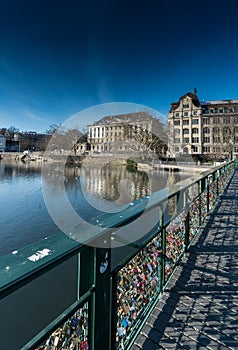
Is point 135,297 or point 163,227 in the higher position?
point 163,227

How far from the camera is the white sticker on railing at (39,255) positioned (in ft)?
2.45

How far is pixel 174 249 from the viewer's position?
2.35 metres

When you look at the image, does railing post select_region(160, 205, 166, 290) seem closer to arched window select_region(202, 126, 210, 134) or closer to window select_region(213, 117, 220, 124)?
window select_region(213, 117, 220, 124)

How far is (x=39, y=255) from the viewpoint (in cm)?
77

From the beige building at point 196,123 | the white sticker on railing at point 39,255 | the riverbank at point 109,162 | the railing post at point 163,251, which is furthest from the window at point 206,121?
the white sticker on railing at point 39,255

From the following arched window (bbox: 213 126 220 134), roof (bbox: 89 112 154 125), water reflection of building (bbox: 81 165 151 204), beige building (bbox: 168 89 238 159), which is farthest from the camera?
beige building (bbox: 168 89 238 159)

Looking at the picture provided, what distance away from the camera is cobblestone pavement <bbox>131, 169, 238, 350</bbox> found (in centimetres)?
147

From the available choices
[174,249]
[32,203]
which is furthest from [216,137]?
[174,249]

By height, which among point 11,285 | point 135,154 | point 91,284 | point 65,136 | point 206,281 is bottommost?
point 206,281

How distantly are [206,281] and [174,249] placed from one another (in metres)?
0.40

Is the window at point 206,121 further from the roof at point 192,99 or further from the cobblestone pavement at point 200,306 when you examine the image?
the cobblestone pavement at point 200,306

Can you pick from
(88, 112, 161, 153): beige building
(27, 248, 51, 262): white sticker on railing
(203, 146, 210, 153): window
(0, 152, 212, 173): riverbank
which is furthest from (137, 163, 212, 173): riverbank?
(27, 248, 51, 262): white sticker on railing

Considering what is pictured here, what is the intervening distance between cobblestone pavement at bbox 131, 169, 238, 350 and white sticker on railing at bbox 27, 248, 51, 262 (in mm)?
1053

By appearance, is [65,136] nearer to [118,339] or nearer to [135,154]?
[135,154]
